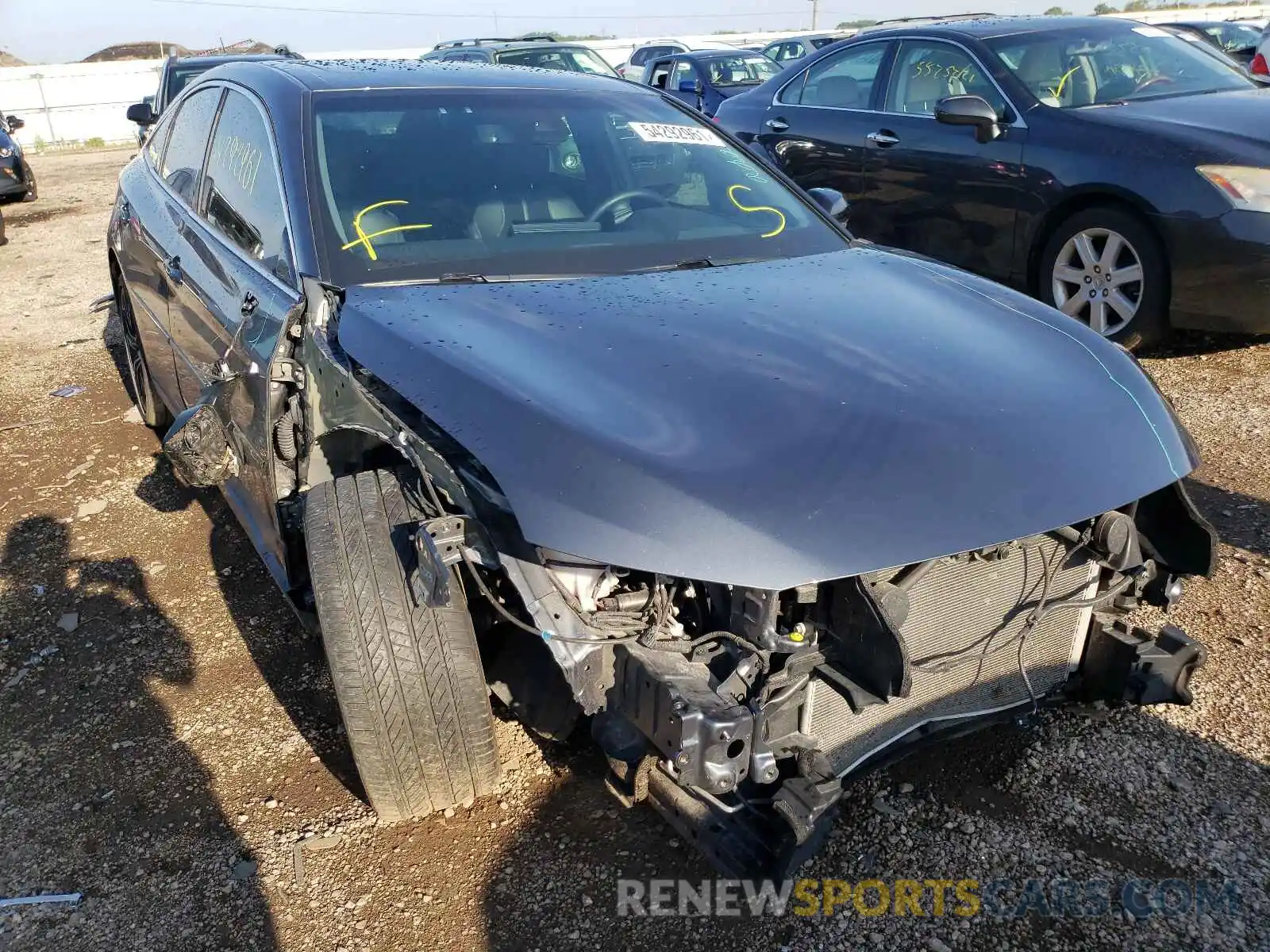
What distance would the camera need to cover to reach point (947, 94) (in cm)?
592

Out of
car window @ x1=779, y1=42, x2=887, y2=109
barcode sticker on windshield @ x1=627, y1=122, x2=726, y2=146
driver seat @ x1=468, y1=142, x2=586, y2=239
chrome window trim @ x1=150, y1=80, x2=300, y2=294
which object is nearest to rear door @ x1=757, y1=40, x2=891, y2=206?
car window @ x1=779, y1=42, x2=887, y2=109

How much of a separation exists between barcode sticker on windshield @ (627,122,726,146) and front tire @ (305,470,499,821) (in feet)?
5.48

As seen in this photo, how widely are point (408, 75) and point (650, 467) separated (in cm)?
211

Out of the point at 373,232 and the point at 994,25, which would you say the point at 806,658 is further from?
the point at 994,25

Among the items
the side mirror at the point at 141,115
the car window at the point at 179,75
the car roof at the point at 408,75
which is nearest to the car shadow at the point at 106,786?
the car roof at the point at 408,75

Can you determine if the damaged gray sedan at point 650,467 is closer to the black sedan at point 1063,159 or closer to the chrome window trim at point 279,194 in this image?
the chrome window trim at point 279,194

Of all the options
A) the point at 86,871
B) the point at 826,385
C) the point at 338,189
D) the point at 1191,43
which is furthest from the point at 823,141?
the point at 86,871

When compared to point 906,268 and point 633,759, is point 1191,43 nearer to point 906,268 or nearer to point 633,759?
point 906,268

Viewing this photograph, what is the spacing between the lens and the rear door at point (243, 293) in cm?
274

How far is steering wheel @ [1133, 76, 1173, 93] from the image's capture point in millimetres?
5617

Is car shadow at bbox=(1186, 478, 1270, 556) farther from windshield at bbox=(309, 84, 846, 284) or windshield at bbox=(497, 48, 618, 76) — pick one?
windshield at bbox=(497, 48, 618, 76)

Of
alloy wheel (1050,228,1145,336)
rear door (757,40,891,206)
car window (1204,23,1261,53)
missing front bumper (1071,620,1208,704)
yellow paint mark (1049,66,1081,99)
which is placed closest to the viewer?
missing front bumper (1071,620,1208,704)

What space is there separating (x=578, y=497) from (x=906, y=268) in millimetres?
1599

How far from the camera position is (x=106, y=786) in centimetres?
269
